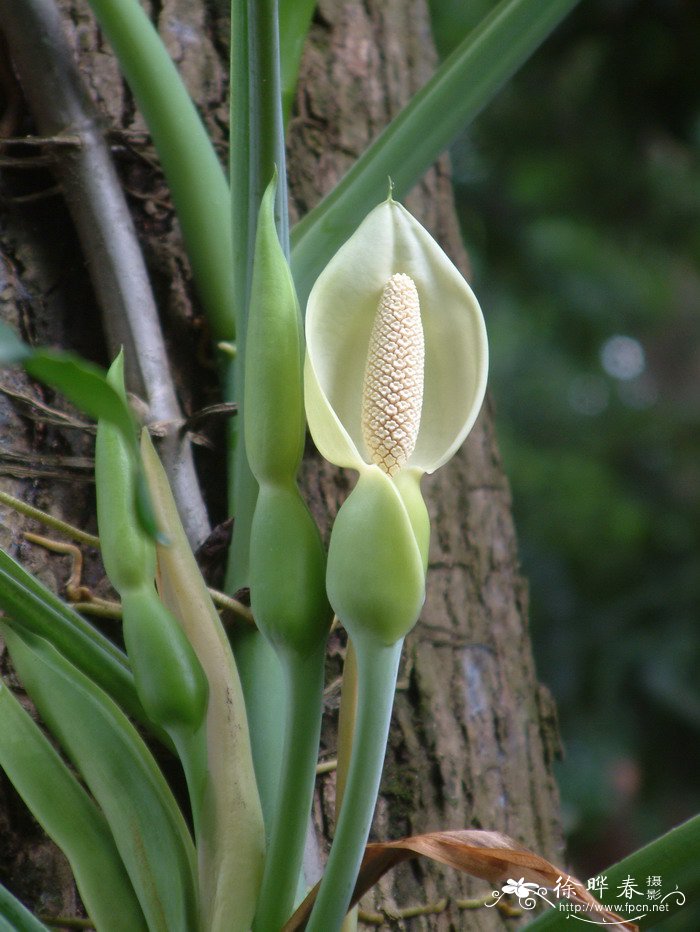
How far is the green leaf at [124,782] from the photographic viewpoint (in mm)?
388

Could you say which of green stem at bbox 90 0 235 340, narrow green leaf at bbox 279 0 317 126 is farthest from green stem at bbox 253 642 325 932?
narrow green leaf at bbox 279 0 317 126

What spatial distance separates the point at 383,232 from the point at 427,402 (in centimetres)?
8

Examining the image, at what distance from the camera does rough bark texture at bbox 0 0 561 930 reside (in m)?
0.53

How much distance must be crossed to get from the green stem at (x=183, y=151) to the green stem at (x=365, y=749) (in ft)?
0.89

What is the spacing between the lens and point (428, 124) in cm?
50

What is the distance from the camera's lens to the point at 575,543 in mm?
1858

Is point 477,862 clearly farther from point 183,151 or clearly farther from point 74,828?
point 183,151

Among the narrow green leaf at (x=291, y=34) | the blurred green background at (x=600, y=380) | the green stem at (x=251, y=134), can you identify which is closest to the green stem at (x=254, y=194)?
the green stem at (x=251, y=134)

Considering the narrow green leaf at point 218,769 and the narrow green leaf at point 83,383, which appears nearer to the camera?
the narrow green leaf at point 83,383

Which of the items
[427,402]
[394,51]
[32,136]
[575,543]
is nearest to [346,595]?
[427,402]

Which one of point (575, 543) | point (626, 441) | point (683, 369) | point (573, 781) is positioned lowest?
point (573, 781)

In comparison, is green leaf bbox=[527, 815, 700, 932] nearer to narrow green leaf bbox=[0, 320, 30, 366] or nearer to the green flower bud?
the green flower bud

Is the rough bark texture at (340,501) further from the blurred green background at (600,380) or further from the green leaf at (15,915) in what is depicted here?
the blurred green background at (600,380)

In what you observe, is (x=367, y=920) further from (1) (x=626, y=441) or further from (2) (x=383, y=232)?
(1) (x=626, y=441)
